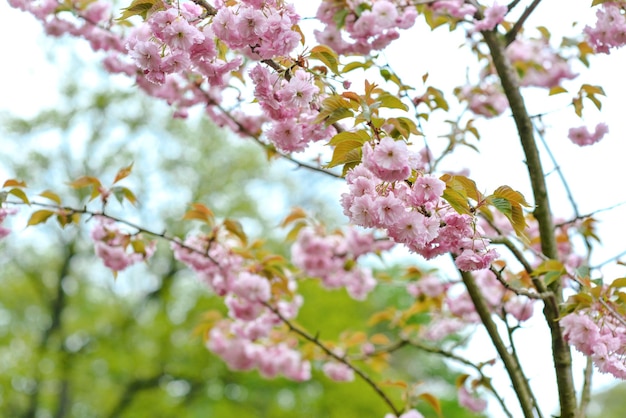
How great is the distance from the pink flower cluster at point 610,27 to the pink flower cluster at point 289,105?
78 cm

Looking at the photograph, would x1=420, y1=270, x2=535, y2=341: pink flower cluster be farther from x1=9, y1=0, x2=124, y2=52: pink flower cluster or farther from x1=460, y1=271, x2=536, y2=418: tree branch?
x1=9, y1=0, x2=124, y2=52: pink flower cluster

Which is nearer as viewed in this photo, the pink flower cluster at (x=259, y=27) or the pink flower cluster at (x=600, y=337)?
the pink flower cluster at (x=259, y=27)

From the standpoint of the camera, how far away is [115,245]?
2.01 m

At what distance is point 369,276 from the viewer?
2986 mm

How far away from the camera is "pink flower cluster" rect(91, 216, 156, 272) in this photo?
77.7 inches

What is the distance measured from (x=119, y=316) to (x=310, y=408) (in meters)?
3.08

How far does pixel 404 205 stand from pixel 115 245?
48.7 inches

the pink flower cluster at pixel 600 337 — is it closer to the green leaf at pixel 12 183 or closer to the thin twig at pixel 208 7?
the thin twig at pixel 208 7

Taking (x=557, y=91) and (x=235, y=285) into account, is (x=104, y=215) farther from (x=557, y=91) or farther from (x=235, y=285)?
(x=557, y=91)

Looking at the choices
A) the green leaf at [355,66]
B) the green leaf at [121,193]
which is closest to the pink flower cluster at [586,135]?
the green leaf at [355,66]

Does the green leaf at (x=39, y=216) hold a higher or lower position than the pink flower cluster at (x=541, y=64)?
lower

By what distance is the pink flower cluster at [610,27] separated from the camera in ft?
5.34

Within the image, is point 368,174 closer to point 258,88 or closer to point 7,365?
point 258,88

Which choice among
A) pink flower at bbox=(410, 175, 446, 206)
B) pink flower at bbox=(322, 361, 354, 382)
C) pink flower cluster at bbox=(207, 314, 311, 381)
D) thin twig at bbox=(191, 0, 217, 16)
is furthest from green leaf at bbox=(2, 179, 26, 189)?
pink flower at bbox=(322, 361, 354, 382)
